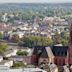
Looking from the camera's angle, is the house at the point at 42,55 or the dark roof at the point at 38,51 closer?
the house at the point at 42,55

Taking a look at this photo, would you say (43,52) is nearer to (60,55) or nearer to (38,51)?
(38,51)

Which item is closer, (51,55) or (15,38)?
(51,55)

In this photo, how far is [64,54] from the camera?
38562 mm

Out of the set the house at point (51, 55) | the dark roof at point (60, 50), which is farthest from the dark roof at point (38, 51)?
the dark roof at point (60, 50)

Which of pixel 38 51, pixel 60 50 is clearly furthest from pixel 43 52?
pixel 60 50

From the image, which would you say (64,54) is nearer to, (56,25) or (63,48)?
(63,48)

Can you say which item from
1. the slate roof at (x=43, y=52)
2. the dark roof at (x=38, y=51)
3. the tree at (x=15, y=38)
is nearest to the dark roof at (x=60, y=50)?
the slate roof at (x=43, y=52)

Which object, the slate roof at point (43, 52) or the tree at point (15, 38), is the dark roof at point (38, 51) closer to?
the slate roof at point (43, 52)

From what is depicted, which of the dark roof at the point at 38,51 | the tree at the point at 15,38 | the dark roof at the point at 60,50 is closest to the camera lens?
the dark roof at the point at 60,50

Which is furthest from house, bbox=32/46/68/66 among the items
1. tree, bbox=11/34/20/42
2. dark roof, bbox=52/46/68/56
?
tree, bbox=11/34/20/42

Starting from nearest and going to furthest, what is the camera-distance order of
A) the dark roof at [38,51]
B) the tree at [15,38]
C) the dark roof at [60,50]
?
the dark roof at [60,50] < the dark roof at [38,51] < the tree at [15,38]

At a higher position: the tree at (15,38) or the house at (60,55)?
the house at (60,55)

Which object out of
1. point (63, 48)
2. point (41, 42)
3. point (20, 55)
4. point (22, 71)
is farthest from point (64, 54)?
point (41, 42)

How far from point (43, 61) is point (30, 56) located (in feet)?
7.14
